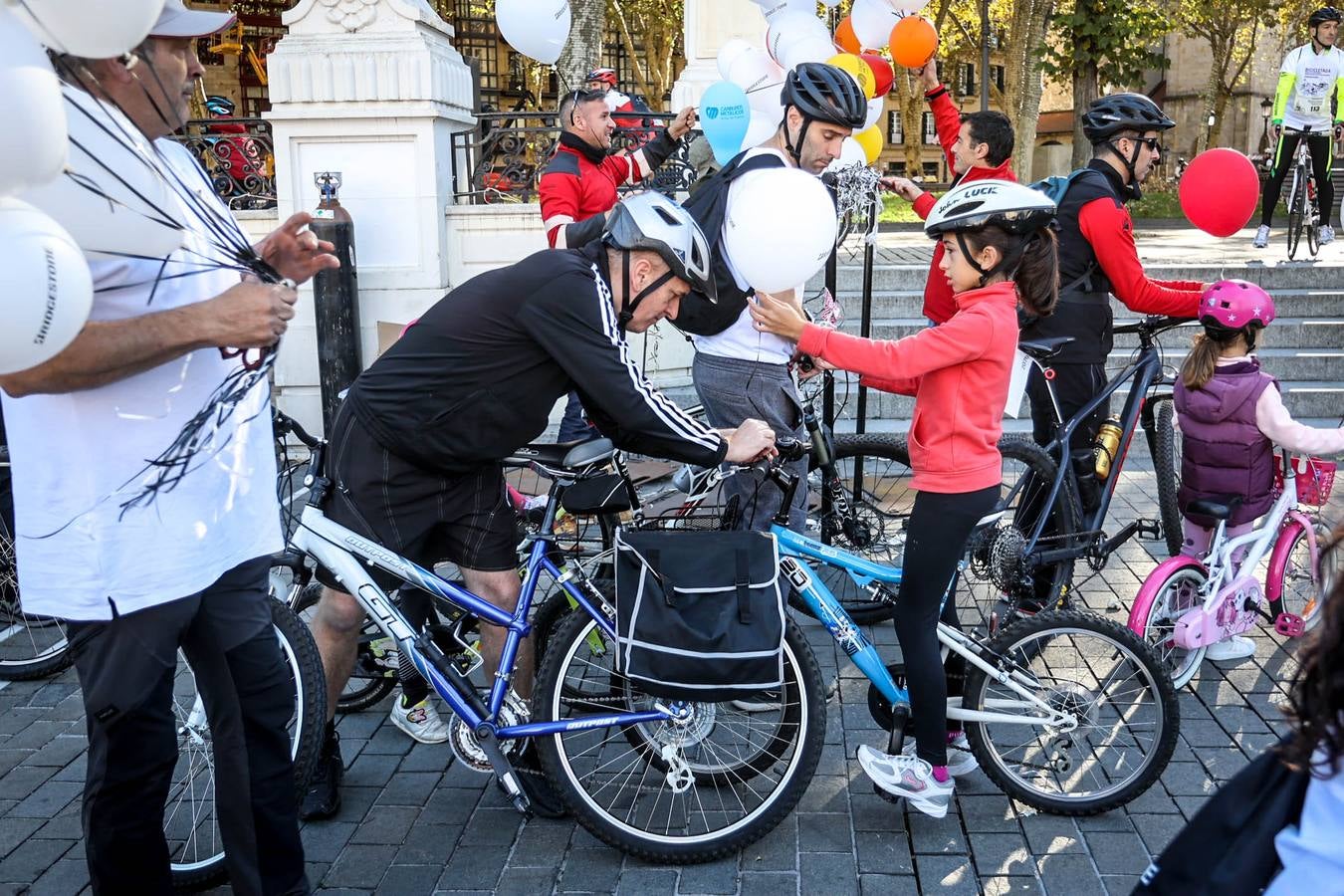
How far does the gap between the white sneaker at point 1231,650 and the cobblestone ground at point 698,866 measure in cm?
46

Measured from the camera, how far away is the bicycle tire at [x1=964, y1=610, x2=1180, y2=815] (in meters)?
3.74

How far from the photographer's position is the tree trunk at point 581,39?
45.8 ft

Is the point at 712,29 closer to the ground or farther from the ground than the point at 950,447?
farther from the ground

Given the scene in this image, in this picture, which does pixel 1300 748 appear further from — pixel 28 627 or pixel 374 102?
pixel 374 102

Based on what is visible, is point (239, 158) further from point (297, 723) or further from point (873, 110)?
point (297, 723)

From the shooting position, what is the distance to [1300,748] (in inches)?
66.2

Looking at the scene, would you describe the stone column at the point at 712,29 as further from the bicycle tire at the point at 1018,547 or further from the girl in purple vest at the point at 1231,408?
the girl in purple vest at the point at 1231,408

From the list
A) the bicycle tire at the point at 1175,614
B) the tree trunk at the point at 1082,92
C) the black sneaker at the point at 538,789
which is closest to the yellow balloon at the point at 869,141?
the bicycle tire at the point at 1175,614

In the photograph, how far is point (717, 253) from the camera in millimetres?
4484

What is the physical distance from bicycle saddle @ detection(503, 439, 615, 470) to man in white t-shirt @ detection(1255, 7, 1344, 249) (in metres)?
9.64

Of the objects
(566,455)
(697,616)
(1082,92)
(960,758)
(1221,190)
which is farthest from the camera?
(1082,92)

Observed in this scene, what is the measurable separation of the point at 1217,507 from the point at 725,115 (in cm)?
270

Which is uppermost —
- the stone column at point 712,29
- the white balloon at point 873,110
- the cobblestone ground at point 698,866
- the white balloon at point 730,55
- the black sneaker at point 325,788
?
the stone column at point 712,29

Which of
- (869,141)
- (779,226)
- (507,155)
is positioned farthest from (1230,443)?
(507,155)
